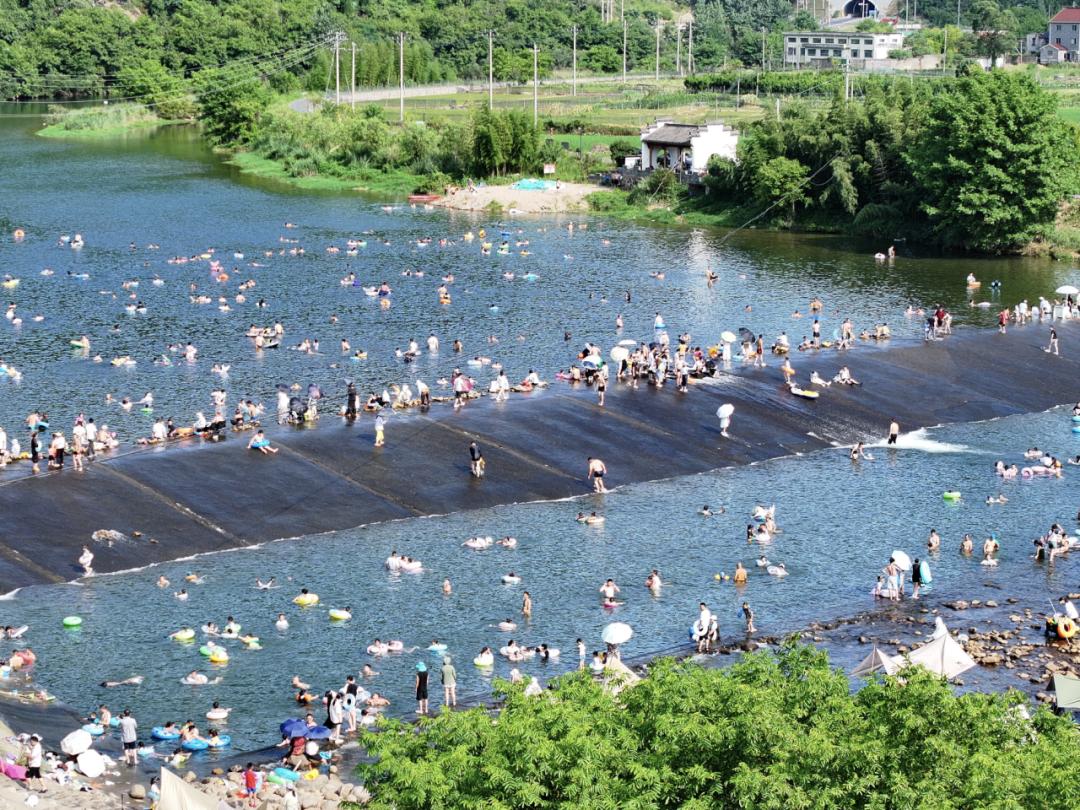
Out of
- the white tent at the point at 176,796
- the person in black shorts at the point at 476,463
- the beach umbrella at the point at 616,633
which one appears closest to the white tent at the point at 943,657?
the beach umbrella at the point at 616,633

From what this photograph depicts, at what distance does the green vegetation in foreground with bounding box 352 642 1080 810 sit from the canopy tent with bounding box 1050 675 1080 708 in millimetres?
10124

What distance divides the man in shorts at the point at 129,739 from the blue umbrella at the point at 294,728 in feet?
12.5

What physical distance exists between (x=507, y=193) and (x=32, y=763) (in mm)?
99368

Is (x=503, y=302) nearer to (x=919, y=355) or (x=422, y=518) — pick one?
(x=919, y=355)

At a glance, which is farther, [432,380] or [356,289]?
[356,289]

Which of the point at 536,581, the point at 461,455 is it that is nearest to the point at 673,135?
the point at 461,455

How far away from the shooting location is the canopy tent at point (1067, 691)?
37.4 m

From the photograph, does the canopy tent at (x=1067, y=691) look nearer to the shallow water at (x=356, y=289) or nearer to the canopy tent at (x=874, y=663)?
the canopy tent at (x=874, y=663)

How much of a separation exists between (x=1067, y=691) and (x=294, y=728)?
2112 centimetres

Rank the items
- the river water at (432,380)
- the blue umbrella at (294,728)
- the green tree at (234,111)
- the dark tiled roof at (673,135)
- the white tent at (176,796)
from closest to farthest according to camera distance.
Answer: the white tent at (176,796)
the blue umbrella at (294,728)
the river water at (432,380)
the dark tiled roof at (673,135)
the green tree at (234,111)

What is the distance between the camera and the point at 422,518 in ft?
172

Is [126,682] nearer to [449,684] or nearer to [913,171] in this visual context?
[449,684]

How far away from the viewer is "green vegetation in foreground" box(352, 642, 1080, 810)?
24.1m

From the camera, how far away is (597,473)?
55.4 meters
